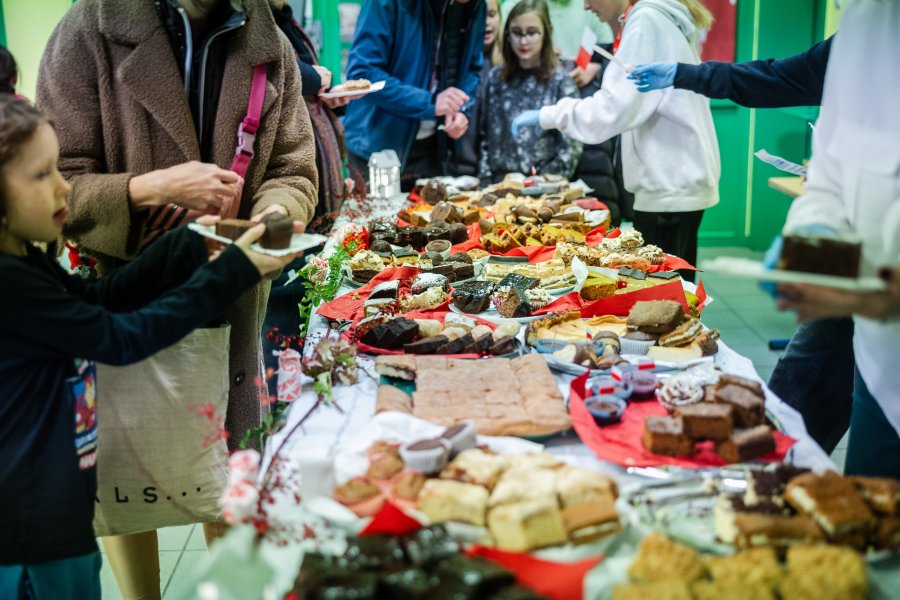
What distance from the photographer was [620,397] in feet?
6.09

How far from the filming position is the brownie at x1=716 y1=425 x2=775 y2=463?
1576 millimetres

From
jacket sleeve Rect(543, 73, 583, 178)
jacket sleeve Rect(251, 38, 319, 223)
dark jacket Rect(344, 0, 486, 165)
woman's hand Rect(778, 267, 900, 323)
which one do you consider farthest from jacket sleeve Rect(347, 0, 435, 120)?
woman's hand Rect(778, 267, 900, 323)

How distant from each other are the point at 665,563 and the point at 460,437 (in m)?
0.47

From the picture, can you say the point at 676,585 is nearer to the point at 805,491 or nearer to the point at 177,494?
the point at 805,491

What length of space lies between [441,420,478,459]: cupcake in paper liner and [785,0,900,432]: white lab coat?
2.33 ft

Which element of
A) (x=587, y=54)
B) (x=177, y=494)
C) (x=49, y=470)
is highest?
(x=587, y=54)

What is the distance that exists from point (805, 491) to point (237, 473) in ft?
2.99

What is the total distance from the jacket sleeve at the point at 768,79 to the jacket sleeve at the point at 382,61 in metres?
1.68

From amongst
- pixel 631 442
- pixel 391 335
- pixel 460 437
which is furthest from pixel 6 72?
pixel 631 442

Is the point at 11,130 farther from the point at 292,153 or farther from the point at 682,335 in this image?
the point at 682,335

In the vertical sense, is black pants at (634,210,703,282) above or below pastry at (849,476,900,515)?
below

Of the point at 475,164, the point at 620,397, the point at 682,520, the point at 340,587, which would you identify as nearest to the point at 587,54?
the point at 475,164

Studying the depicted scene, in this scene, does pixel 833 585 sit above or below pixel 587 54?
below

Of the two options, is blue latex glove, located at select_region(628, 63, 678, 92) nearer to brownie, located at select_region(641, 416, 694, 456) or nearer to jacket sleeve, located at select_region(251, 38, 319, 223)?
jacket sleeve, located at select_region(251, 38, 319, 223)
